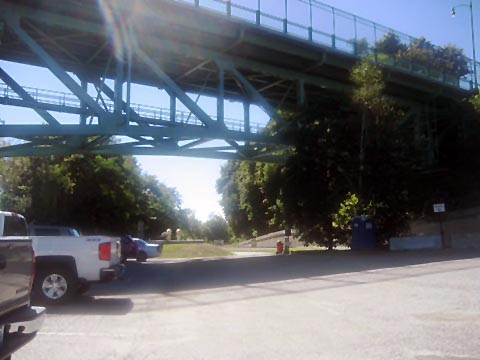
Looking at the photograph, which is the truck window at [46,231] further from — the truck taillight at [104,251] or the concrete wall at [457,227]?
the concrete wall at [457,227]

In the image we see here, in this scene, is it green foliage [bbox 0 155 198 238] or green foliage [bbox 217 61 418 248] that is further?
green foliage [bbox 0 155 198 238]

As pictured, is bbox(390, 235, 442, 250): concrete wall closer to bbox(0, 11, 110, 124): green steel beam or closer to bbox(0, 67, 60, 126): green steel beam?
bbox(0, 11, 110, 124): green steel beam

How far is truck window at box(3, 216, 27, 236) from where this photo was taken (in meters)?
5.87

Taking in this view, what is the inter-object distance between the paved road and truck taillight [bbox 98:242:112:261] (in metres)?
1.01

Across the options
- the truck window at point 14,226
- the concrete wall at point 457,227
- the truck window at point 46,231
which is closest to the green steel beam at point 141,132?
the concrete wall at point 457,227

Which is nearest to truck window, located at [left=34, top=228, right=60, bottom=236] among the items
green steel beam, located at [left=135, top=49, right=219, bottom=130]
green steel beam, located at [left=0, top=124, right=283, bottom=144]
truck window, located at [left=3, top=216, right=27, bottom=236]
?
truck window, located at [left=3, top=216, right=27, bottom=236]


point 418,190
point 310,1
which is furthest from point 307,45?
point 418,190

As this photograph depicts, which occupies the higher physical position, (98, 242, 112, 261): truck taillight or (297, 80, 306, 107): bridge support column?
(297, 80, 306, 107): bridge support column

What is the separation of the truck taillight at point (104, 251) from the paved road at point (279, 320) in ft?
3.30

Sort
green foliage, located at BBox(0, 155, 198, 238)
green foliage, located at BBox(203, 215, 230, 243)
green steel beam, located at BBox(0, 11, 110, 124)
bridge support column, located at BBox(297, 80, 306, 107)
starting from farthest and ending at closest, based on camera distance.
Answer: green foliage, located at BBox(203, 215, 230, 243) < bridge support column, located at BBox(297, 80, 306, 107) < green foliage, located at BBox(0, 155, 198, 238) < green steel beam, located at BBox(0, 11, 110, 124)

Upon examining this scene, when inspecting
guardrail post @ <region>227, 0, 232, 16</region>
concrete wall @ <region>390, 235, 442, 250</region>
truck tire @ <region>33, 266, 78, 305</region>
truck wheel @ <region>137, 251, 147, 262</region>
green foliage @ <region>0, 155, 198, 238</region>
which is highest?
guardrail post @ <region>227, 0, 232, 16</region>

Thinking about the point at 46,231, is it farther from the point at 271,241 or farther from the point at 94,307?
the point at 271,241

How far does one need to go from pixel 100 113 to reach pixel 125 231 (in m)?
17.5

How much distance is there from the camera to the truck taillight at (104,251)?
1045 centimetres
